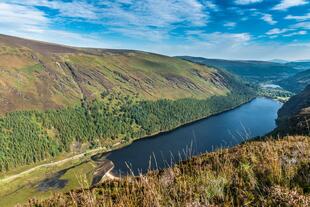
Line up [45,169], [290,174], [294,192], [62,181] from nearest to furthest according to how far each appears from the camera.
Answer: [294,192]
[290,174]
[62,181]
[45,169]

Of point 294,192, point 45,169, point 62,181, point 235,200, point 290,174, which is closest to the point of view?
point 294,192

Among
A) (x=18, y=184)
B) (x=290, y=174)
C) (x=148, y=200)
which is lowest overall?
(x=18, y=184)

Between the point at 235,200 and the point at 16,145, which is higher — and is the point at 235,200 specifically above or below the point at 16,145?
above

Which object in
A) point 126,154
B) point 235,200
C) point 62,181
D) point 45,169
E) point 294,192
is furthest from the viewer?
point 126,154

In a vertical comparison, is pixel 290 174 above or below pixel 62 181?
above

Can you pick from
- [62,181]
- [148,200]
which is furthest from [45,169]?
[148,200]

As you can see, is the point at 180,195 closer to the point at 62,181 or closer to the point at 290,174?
the point at 290,174

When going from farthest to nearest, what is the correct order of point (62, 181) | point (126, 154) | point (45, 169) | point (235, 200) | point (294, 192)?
1. point (126, 154)
2. point (45, 169)
3. point (62, 181)
4. point (235, 200)
5. point (294, 192)

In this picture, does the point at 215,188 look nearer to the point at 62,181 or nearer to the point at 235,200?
the point at 235,200

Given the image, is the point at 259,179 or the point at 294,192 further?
the point at 259,179
